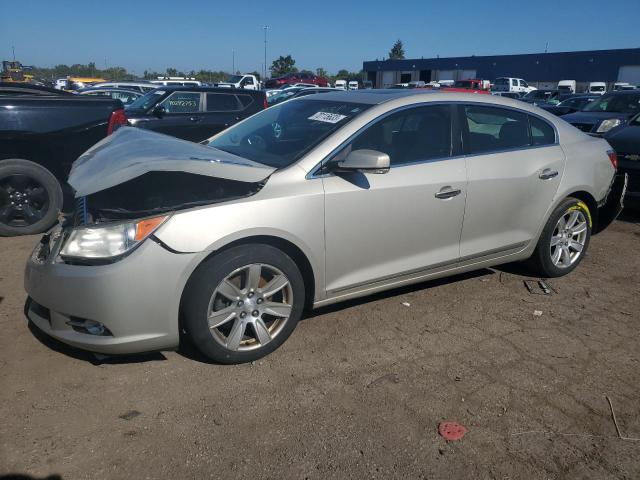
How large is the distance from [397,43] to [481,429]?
114 meters

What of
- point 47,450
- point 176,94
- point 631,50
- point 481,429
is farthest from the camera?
point 631,50

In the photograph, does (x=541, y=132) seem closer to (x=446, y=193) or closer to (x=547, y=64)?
(x=446, y=193)

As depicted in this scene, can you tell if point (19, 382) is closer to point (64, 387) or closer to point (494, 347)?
point (64, 387)

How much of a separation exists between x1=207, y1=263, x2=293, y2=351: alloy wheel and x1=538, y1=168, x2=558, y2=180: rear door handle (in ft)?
7.92

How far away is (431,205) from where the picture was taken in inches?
148

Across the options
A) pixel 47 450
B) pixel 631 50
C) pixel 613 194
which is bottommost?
pixel 47 450

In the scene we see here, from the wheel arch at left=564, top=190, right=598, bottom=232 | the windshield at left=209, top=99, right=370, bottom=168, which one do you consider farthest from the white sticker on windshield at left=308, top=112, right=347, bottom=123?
the wheel arch at left=564, top=190, right=598, bottom=232

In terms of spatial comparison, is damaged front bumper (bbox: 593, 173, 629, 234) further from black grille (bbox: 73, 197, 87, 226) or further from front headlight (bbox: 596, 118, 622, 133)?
black grille (bbox: 73, 197, 87, 226)

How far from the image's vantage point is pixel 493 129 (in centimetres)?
430

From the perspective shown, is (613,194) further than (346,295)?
Yes

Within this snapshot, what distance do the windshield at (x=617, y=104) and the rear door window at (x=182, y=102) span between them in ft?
28.5

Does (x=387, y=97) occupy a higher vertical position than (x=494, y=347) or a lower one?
higher

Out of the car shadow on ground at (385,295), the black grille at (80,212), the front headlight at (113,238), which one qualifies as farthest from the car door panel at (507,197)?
the black grille at (80,212)

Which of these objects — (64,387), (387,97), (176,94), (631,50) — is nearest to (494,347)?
(387,97)
